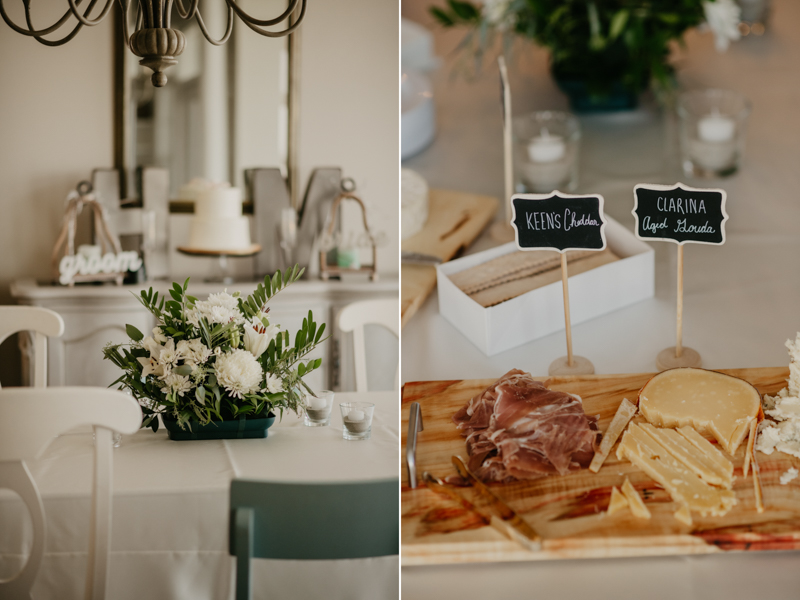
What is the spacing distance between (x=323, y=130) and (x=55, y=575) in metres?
1.79

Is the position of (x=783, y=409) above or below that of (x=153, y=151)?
below

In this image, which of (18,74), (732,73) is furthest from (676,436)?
(18,74)

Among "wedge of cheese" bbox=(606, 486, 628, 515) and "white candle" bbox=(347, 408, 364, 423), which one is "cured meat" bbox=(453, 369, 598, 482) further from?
"white candle" bbox=(347, 408, 364, 423)

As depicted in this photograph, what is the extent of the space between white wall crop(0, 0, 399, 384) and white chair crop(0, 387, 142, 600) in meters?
1.55

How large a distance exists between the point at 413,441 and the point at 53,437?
525 millimetres

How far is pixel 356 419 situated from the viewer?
1.30 meters

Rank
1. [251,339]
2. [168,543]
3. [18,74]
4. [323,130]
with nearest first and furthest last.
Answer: [168,543], [251,339], [18,74], [323,130]

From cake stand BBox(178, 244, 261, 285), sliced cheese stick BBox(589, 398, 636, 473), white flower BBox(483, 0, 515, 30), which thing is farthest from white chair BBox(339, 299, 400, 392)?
sliced cheese stick BBox(589, 398, 636, 473)

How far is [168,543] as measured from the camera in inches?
42.1

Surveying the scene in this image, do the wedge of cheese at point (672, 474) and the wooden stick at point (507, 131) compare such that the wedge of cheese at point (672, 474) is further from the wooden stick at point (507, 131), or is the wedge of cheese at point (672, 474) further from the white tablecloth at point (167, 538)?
the wooden stick at point (507, 131)

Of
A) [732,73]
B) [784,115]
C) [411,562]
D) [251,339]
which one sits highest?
[732,73]

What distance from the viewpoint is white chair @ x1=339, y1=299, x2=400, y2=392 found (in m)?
1.77

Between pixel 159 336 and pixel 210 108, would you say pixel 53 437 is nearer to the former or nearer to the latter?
pixel 159 336

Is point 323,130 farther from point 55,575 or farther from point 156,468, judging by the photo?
point 55,575
